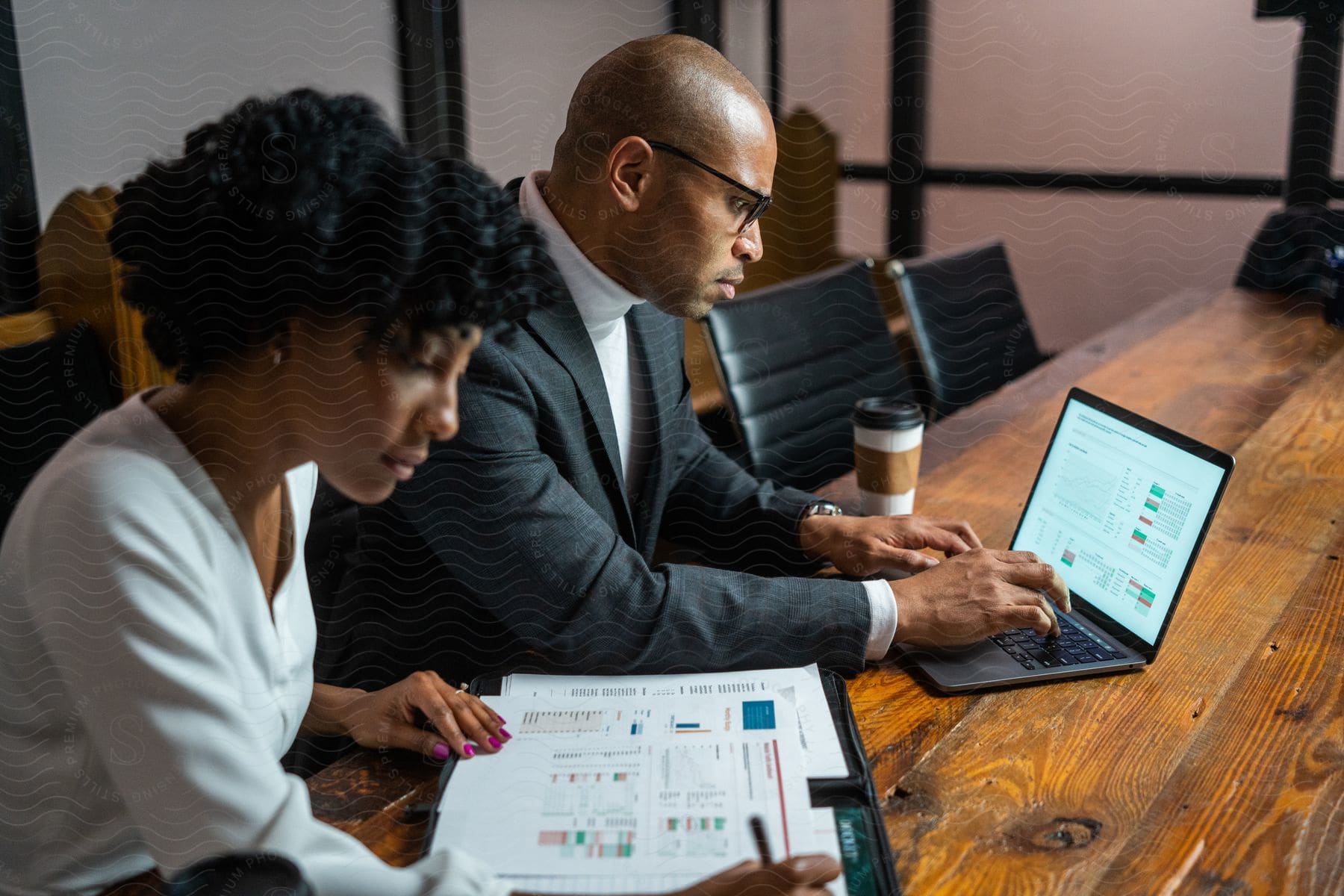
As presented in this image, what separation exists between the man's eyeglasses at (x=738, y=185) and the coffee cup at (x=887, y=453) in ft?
0.96

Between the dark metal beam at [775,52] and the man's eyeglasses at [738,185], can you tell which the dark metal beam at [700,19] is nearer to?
the dark metal beam at [775,52]

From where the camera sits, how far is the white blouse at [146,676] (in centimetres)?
56

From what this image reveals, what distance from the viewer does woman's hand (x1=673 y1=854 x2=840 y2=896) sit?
0.61 metres

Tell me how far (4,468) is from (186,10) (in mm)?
500

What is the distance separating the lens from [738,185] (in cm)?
98

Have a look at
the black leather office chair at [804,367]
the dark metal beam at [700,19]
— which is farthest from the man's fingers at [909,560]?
the dark metal beam at [700,19]

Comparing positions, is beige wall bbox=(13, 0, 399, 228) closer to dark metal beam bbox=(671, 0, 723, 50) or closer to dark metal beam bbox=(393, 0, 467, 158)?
dark metal beam bbox=(393, 0, 467, 158)

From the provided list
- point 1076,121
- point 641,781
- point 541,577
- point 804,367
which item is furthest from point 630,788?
point 1076,121

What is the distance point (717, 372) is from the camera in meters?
1.64

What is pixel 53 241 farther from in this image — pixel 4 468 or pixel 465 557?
pixel 465 557

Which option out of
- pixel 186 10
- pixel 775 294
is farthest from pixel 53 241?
pixel 775 294

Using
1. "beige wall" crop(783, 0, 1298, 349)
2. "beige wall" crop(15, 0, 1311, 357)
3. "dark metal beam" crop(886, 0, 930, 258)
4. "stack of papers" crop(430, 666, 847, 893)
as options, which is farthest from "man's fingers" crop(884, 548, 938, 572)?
"dark metal beam" crop(886, 0, 930, 258)

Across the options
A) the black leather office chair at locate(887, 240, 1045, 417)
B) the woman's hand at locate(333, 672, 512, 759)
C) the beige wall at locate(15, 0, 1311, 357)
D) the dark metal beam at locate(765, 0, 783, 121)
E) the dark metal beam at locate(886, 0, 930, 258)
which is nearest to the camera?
the woman's hand at locate(333, 672, 512, 759)

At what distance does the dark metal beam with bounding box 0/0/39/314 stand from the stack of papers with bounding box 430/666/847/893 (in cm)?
69
